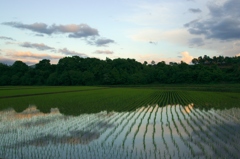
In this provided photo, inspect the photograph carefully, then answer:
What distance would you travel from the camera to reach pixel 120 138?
845cm

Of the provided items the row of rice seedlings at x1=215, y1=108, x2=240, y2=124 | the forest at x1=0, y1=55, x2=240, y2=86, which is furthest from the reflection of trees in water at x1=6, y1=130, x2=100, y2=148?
the forest at x1=0, y1=55, x2=240, y2=86

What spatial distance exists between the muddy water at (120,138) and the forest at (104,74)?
220 ft

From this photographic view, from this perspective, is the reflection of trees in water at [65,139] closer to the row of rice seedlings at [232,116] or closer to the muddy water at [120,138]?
the muddy water at [120,138]

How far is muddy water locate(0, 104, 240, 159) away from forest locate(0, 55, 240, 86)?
220 feet

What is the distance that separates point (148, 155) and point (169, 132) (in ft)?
10.5

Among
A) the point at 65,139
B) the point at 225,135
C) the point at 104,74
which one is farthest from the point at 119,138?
the point at 104,74

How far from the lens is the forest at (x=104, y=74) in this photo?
76056 millimetres

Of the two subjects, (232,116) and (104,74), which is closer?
(232,116)

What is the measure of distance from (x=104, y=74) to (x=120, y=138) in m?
79.0

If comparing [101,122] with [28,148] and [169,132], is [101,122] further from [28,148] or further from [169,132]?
[28,148]

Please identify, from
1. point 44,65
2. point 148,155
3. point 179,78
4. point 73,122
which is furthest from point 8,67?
→ point 148,155

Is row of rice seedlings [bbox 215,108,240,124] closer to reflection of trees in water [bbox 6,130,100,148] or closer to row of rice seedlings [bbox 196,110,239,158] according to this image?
row of rice seedlings [bbox 196,110,239,158]

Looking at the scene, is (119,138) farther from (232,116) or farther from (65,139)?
(232,116)

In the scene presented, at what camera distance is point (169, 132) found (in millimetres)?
9406
